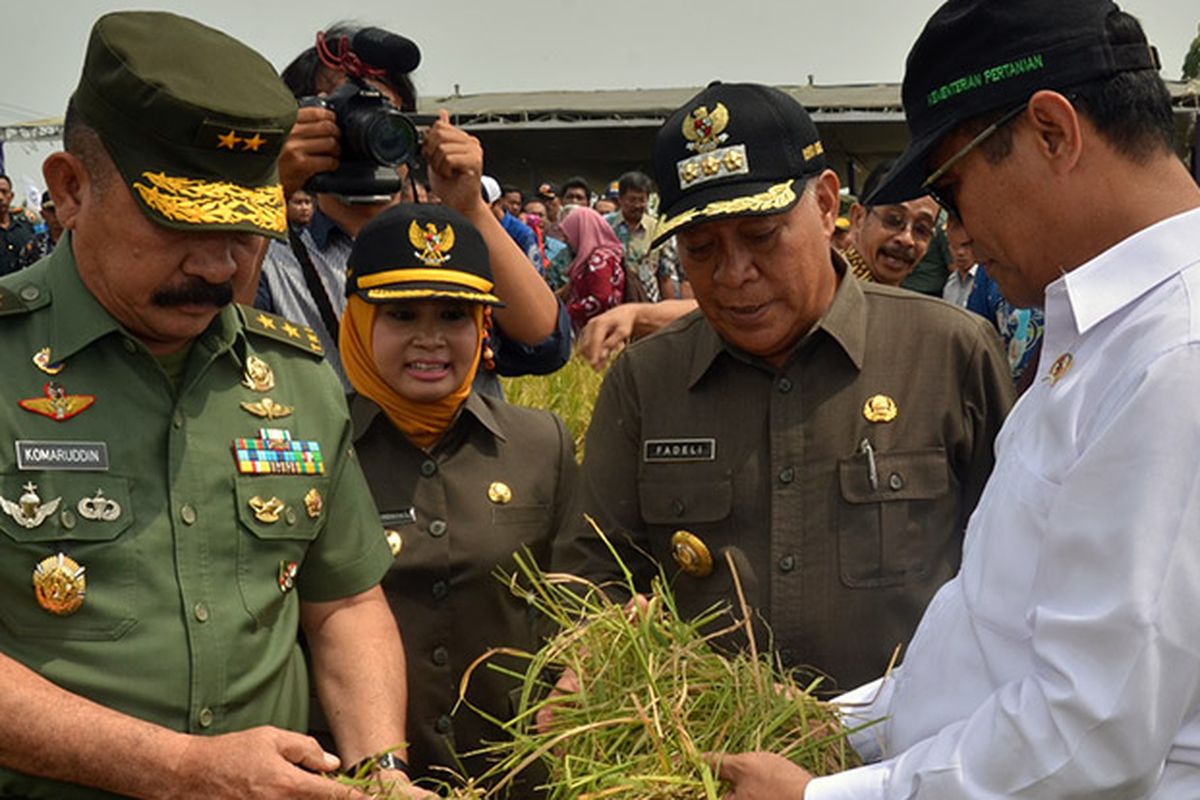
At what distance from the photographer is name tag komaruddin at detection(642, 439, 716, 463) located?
105 inches

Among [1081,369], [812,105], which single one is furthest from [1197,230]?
[812,105]

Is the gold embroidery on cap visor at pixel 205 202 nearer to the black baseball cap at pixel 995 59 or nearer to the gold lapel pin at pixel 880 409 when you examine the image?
the black baseball cap at pixel 995 59

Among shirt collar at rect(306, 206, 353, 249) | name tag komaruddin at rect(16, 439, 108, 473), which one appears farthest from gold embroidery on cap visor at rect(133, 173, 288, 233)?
shirt collar at rect(306, 206, 353, 249)

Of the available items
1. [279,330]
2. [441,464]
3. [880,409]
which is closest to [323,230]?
[441,464]

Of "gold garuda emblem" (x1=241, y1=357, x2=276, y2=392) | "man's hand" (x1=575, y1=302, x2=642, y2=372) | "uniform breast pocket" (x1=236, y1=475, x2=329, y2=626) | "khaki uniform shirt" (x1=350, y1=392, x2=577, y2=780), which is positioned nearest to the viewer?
"uniform breast pocket" (x1=236, y1=475, x2=329, y2=626)

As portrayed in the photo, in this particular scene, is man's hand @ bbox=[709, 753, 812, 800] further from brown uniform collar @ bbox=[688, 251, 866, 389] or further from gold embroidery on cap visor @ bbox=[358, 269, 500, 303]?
gold embroidery on cap visor @ bbox=[358, 269, 500, 303]

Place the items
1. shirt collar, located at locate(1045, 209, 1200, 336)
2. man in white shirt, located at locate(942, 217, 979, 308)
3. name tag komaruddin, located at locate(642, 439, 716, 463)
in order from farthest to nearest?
1. man in white shirt, located at locate(942, 217, 979, 308)
2. name tag komaruddin, located at locate(642, 439, 716, 463)
3. shirt collar, located at locate(1045, 209, 1200, 336)

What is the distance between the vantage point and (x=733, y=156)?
2557 mm

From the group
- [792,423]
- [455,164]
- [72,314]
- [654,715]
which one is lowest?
[654,715]

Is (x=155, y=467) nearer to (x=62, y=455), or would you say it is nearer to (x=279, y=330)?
(x=62, y=455)

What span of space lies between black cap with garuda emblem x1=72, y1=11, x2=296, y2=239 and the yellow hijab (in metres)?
0.81

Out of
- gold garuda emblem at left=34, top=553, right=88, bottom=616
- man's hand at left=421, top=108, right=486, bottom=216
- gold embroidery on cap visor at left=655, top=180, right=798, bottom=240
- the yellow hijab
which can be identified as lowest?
gold garuda emblem at left=34, top=553, right=88, bottom=616

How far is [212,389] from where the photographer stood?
2369 mm

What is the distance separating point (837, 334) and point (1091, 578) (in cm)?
119
